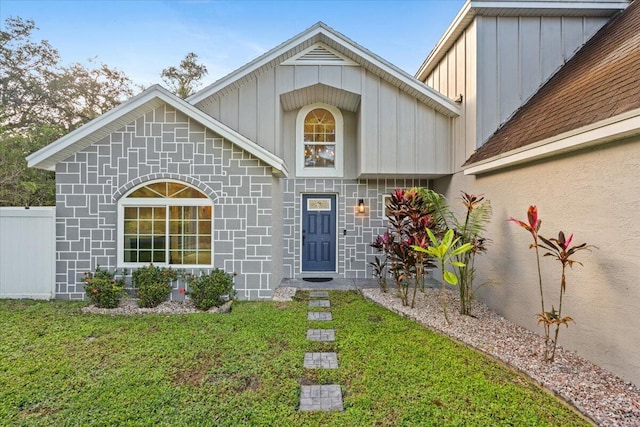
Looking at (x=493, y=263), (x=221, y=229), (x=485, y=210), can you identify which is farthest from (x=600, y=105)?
(x=221, y=229)

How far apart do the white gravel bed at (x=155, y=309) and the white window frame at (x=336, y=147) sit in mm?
4182

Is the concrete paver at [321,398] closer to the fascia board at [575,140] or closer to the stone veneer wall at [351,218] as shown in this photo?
the fascia board at [575,140]

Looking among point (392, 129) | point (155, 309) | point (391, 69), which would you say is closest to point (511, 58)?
point (391, 69)

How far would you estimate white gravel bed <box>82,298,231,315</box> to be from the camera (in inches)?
223

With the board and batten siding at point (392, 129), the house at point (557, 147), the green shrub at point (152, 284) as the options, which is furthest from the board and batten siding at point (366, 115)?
the green shrub at point (152, 284)

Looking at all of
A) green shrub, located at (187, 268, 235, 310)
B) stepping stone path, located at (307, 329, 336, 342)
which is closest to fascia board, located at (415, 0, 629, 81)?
stepping stone path, located at (307, 329, 336, 342)

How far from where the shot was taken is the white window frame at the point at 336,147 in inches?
337

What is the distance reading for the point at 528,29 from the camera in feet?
22.7

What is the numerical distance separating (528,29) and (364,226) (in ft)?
19.6

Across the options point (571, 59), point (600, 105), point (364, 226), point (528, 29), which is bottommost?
point (364, 226)

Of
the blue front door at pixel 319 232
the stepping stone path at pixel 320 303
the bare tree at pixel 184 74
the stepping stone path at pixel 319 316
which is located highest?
the bare tree at pixel 184 74

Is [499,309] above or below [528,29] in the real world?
below

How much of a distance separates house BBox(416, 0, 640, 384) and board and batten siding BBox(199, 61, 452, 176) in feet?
2.31

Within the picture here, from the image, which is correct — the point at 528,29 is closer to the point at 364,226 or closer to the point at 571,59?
the point at 571,59
